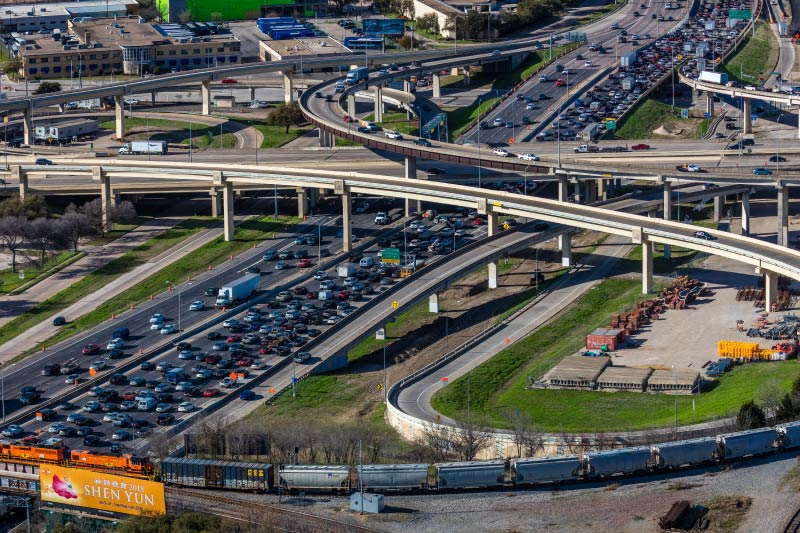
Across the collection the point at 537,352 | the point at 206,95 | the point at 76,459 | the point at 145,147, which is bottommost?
the point at 537,352

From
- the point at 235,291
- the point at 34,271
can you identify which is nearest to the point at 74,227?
the point at 34,271

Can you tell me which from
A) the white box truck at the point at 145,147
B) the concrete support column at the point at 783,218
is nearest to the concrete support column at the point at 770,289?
the concrete support column at the point at 783,218

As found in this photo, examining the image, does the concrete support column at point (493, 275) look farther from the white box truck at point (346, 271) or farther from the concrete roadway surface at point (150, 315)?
the concrete roadway surface at point (150, 315)

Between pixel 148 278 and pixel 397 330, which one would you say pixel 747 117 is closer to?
pixel 397 330

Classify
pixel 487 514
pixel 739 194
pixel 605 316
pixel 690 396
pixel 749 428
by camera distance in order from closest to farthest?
1. pixel 487 514
2. pixel 749 428
3. pixel 690 396
4. pixel 605 316
5. pixel 739 194

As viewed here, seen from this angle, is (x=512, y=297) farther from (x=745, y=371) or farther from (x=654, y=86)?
(x=654, y=86)

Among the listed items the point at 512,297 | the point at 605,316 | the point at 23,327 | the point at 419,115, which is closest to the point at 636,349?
the point at 605,316
